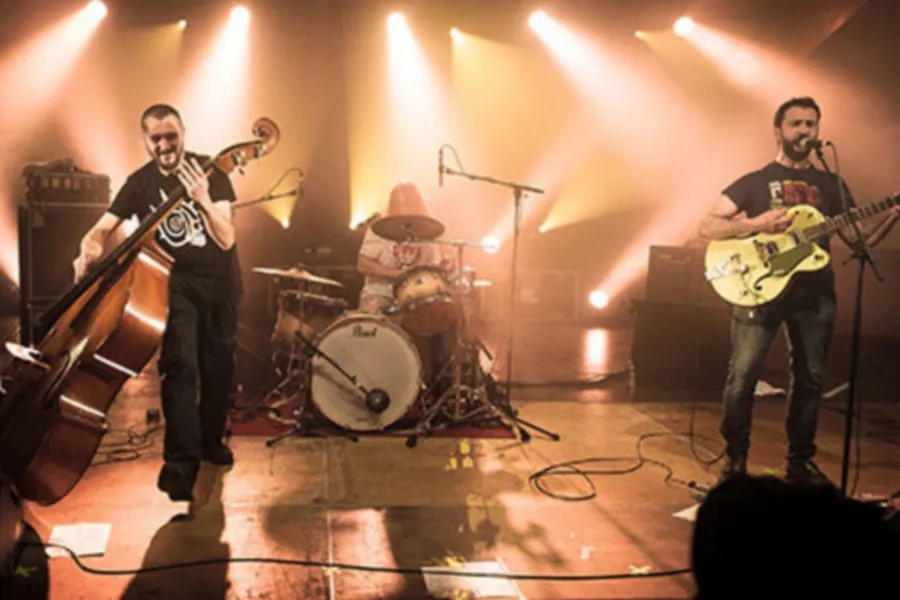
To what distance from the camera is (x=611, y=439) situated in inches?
217

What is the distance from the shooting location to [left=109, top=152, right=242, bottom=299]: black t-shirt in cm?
399

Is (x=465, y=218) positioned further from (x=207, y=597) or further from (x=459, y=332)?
(x=207, y=597)

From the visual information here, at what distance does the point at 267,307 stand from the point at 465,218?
400cm

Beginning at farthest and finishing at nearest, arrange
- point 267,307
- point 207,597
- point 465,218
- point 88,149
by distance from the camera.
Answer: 1. point 465,218
2. point 88,149
3. point 267,307
4. point 207,597

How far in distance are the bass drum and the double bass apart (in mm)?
1933

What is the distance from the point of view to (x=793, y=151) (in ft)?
14.4

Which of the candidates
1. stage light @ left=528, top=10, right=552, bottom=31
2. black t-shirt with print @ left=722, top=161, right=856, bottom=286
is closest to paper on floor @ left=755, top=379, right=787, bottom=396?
black t-shirt with print @ left=722, top=161, right=856, bottom=286

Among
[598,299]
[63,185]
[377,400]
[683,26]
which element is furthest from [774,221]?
[598,299]

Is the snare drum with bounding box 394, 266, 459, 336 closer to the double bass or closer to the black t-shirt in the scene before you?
the black t-shirt

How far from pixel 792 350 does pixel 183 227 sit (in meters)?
3.42

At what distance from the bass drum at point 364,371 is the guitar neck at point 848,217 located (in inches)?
99.6

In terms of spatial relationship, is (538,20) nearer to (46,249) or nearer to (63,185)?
(63,185)

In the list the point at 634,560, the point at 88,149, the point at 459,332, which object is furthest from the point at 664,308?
the point at 88,149

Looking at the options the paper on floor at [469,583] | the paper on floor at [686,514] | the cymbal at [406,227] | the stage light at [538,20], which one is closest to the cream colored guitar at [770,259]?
the paper on floor at [686,514]
